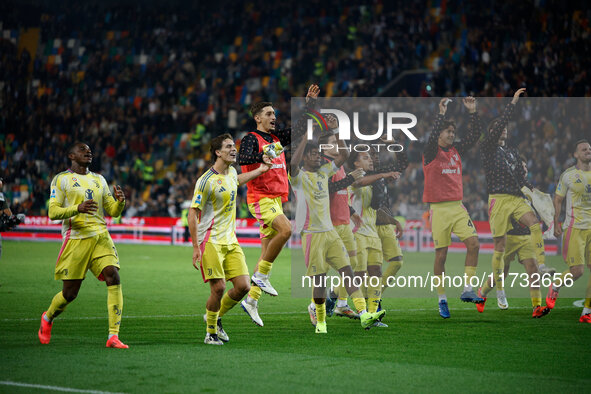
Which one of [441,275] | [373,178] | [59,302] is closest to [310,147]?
[373,178]

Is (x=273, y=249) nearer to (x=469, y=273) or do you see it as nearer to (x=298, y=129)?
(x=298, y=129)

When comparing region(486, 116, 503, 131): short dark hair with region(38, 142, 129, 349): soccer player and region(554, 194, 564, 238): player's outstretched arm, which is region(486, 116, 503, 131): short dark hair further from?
region(38, 142, 129, 349): soccer player

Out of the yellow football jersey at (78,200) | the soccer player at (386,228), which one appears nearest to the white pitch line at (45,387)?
the yellow football jersey at (78,200)

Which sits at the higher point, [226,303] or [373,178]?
[373,178]

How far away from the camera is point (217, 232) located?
934 cm

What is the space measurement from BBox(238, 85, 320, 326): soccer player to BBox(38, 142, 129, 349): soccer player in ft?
6.42

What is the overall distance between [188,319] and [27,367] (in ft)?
13.9

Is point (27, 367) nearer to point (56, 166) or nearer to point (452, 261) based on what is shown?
point (452, 261)

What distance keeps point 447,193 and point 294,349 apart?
431cm

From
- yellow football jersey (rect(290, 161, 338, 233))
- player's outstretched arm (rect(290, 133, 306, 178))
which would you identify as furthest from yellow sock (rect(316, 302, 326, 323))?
player's outstretched arm (rect(290, 133, 306, 178))

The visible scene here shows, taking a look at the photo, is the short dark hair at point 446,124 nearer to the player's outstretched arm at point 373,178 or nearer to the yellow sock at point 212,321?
the player's outstretched arm at point 373,178

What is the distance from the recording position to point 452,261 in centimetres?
1295

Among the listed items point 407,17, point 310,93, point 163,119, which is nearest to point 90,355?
point 310,93

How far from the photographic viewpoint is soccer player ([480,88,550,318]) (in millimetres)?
12828
